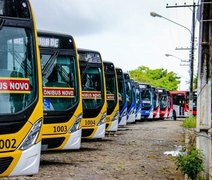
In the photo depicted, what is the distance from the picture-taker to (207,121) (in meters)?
9.67

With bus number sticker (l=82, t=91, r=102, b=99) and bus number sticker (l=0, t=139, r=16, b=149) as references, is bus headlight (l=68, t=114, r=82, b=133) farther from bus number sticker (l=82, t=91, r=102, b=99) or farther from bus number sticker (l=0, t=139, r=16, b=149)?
bus number sticker (l=0, t=139, r=16, b=149)

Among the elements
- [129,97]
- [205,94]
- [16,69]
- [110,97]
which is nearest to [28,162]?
[16,69]

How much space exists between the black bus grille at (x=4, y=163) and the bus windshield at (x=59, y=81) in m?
4.40

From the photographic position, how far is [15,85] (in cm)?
798

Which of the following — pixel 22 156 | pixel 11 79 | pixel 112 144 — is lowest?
pixel 112 144

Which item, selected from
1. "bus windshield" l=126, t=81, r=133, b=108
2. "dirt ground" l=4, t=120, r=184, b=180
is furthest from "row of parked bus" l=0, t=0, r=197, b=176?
"bus windshield" l=126, t=81, r=133, b=108

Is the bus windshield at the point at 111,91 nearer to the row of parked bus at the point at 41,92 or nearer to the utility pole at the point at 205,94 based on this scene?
the row of parked bus at the point at 41,92

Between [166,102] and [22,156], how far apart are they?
1595 inches

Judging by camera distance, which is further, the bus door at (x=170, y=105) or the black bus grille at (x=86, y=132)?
the bus door at (x=170, y=105)

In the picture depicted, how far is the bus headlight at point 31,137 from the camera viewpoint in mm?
7777

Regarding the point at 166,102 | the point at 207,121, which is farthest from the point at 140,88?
the point at 207,121

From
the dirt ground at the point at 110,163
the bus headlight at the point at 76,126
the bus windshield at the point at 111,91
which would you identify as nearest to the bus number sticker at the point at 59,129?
the bus headlight at the point at 76,126

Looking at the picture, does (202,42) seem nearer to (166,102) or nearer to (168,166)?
(168,166)

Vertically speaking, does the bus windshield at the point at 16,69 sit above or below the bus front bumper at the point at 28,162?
above
